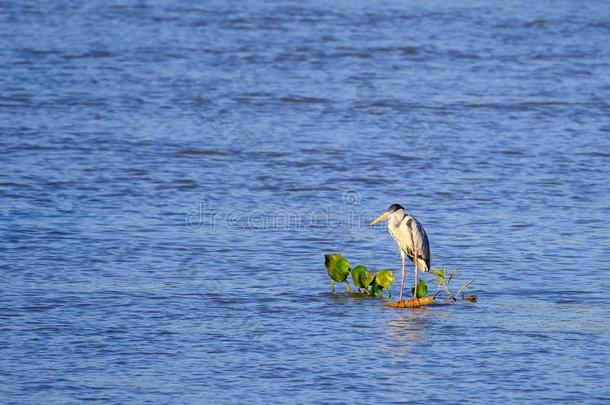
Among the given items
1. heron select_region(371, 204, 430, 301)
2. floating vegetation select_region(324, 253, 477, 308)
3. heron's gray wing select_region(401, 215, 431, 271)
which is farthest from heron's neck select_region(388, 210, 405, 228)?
floating vegetation select_region(324, 253, 477, 308)

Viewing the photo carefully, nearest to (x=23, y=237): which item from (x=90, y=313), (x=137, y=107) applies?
(x=90, y=313)

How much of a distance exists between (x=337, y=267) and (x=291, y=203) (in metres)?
3.46

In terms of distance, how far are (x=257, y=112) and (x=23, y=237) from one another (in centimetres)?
705

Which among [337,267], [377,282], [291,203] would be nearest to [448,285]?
[377,282]

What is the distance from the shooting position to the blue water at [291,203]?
8922 millimetres

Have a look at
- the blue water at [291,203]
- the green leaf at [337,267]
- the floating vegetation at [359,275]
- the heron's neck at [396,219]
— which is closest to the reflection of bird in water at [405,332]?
the blue water at [291,203]

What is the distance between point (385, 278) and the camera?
34.8 ft

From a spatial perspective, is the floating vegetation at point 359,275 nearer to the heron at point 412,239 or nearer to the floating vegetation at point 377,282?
the floating vegetation at point 377,282

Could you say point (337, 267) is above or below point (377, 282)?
above

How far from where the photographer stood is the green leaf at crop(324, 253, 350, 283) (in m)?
10.7

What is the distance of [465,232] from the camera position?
12844mm

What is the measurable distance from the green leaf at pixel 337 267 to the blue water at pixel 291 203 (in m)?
0.19

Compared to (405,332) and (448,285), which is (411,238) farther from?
(405,332)

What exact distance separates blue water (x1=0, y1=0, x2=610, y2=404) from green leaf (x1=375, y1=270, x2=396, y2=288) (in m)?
0.17
